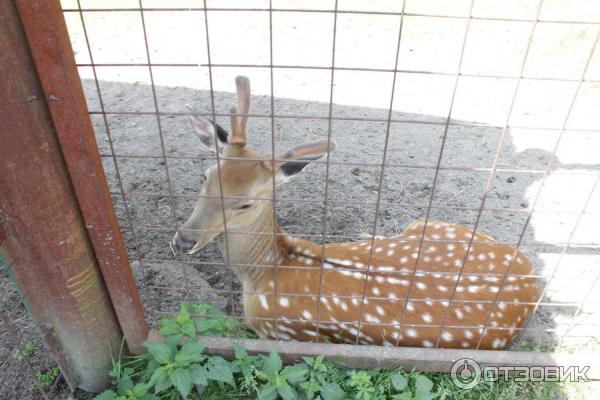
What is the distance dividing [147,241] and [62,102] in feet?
6.47

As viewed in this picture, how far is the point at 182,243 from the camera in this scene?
2.51 meters

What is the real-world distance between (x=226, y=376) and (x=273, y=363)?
0.22 metres

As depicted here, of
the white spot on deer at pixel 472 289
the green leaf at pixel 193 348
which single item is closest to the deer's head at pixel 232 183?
the green leaf at pixel 193 348

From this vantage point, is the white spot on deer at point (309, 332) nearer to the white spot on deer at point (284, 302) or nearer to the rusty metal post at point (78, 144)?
the white spot on deer at point (284, 302)

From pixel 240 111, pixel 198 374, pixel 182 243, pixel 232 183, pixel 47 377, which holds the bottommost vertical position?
pixel 47 377

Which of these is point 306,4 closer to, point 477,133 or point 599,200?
point 477,133

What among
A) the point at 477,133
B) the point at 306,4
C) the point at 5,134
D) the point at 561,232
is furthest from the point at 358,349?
the point at 306,4

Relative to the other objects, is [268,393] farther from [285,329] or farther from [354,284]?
[354,284]

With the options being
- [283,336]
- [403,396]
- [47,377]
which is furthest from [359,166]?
[47,377]

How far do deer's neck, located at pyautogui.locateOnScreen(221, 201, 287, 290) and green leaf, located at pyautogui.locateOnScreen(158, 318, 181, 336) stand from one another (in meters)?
0.48

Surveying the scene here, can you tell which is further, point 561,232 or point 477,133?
point 477,133

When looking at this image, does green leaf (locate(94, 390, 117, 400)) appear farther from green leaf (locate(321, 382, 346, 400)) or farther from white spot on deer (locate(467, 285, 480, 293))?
white spot on deer (locate(467, 285, 480, 293))

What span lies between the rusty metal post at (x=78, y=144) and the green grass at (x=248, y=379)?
0.21 m

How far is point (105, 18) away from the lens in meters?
6.82
